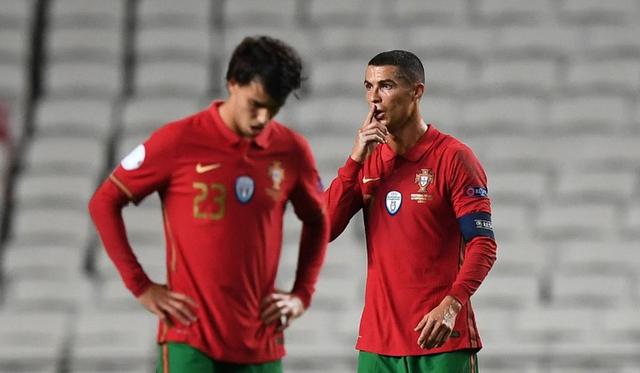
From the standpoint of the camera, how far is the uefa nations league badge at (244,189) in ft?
11.6

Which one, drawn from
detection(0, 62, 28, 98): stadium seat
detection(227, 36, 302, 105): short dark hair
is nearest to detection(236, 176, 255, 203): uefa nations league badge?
detection(227, 36, 302, 105): short dark hair

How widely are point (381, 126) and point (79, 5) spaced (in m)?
5.50

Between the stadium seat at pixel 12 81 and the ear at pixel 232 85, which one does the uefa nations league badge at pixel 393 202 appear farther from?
the stadium seat at pixel 12 81

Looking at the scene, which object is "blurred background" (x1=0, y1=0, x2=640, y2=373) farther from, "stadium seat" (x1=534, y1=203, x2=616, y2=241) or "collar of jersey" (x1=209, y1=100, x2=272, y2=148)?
"collar of jersey" (x1=209, y1=100, x2=272, y2=148)

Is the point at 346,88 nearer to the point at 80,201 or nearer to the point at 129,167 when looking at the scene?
the point at 80,201

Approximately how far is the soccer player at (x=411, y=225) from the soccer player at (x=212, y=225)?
0.84 m

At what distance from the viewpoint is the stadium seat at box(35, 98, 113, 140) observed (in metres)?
8.76

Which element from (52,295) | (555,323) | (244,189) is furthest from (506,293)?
(244,189)

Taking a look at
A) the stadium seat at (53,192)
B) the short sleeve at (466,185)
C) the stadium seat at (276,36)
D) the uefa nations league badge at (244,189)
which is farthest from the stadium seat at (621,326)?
the uefa nations league badge at (244,189)

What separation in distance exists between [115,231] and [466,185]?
4.34 feet

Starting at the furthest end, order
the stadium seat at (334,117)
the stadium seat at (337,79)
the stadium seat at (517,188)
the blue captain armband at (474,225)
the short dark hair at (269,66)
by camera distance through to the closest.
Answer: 1. the stadium seat at (337,79)
2. the stadium seat at (334,117)
3. the stadium seat at (517,188)
4. the blue captain armband at (474,225)
5. the short dark hair at (269,66)

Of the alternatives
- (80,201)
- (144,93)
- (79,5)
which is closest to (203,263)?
(80,201)

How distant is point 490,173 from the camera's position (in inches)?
331

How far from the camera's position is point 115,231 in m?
3.54
